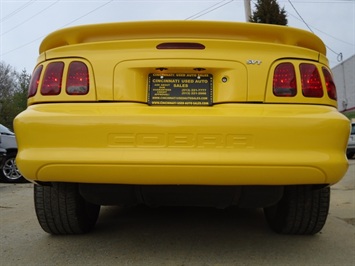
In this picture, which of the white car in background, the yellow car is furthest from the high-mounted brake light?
the white car in background

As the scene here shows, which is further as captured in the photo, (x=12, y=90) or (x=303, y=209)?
(x=12, y=90)

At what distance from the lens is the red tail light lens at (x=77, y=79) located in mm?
2602

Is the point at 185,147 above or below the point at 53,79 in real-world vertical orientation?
below

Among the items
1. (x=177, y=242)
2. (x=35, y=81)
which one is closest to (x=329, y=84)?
(x=177, y=242)

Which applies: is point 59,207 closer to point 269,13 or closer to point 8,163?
point 8,163

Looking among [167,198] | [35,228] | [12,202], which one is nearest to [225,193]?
[167,198]

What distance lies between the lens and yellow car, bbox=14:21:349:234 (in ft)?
7.88

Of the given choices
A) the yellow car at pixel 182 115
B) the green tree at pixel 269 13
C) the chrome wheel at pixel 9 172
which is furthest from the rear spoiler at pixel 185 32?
the green tree at pixel 269 13

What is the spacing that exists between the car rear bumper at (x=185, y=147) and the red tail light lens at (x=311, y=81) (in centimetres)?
21

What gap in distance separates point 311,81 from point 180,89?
2.73 feet

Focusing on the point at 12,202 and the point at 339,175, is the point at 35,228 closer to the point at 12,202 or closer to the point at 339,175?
the point at 12,202

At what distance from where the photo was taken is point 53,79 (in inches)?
104

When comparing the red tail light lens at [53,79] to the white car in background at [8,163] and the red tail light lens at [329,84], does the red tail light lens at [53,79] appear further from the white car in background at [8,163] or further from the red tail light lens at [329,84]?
the white car in background at [8,163]

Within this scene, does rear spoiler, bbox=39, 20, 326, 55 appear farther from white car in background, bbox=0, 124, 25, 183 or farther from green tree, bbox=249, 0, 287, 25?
green tree, bbox=249, 0, 287, 25
